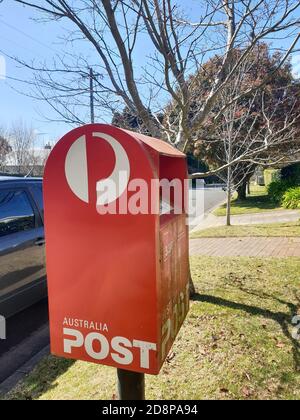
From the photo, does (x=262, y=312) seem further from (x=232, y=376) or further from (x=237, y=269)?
(x=237, y=269)

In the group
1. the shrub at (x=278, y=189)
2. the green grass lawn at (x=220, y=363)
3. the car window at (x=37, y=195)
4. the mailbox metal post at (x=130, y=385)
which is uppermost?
the car window at (x=37, y=195)

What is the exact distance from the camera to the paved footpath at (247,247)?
21.9 feet

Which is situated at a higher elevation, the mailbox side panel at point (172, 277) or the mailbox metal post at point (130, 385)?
the mailbox side panel at point (172, 277)

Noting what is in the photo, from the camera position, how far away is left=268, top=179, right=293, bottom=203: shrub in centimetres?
1729

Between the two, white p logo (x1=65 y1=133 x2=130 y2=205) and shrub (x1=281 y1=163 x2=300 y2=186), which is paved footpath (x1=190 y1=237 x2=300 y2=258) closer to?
white p logo (x1=65 y1=133 x2=130 y2=205)

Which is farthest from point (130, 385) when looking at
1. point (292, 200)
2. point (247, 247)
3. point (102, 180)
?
point (292, 200)

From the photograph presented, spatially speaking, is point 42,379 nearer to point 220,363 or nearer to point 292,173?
point 220,363

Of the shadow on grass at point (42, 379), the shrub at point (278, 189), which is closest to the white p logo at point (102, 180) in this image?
the shadow on grass at point (42, 379)

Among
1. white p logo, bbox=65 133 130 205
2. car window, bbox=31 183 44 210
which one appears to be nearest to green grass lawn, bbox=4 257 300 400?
white p logo, bbox=65 133 130 205

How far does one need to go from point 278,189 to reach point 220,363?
654 inches

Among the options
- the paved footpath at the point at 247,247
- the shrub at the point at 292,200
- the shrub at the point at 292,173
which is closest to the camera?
the paved footpath at the point at 247,247

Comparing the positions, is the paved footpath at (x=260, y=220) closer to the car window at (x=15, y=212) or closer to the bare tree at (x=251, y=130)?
the bare tree at (x=251, y=130)

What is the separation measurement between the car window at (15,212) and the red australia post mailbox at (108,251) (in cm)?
223
